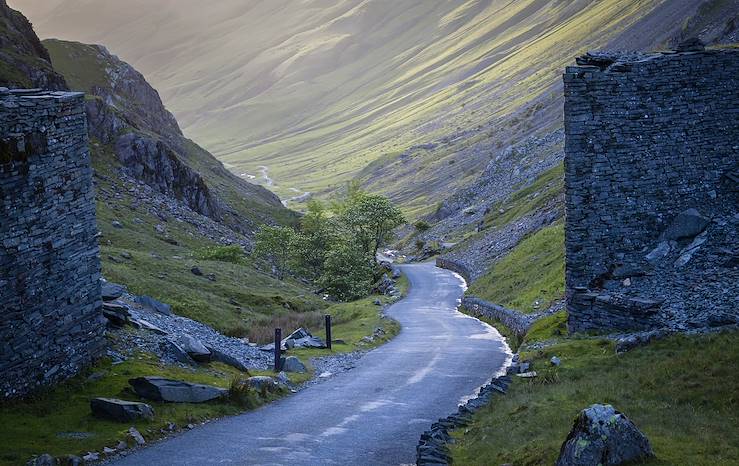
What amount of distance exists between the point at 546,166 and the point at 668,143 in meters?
91.8

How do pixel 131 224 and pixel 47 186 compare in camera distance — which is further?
pixel 131 224

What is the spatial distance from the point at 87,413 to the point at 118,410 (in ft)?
3.50

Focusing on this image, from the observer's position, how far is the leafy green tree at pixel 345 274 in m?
81.6

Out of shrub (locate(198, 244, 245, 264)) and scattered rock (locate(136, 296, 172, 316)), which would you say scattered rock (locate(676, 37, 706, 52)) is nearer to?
scattered rock (locate(136, 296, 172, 316))

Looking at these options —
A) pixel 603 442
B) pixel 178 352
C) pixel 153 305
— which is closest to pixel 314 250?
pixel 153 305

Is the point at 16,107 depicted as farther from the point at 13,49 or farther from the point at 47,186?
the point at 13,49

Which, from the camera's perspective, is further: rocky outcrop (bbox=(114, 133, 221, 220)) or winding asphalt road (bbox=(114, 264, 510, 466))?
rocky outcrop (bbox=(114, 133, 221, 220))

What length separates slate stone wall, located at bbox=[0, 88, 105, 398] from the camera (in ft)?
73.5

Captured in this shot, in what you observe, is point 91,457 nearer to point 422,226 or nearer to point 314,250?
point 314,250

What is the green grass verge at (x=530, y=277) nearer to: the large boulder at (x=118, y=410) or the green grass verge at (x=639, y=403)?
the green grass verge at (x=639, y=403)

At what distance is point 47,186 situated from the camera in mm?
24094

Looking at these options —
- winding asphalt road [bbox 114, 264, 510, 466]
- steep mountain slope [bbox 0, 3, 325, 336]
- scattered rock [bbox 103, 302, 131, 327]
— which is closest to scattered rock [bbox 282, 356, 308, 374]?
winding asphalt road [bbox 114, 264, 510, 466]

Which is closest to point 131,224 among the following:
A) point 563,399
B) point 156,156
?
point 156,156

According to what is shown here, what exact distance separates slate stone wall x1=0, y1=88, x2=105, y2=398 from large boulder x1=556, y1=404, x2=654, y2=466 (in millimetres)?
15410
